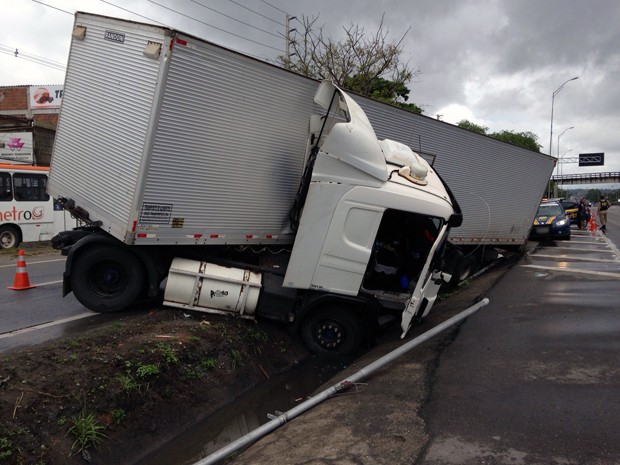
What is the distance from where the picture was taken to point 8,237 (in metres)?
15.6

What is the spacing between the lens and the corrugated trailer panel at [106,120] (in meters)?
5.92

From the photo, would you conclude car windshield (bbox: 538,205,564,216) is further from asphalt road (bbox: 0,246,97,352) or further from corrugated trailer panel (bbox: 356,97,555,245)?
asphalt road (bbox: 0,246,97,352)

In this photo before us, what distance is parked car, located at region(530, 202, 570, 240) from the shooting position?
62.2 ft

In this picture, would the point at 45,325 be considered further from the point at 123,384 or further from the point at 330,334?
the point at 330,334

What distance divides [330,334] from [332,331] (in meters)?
0.06

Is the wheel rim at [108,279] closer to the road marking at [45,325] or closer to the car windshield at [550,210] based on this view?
the road marking at [45,325]

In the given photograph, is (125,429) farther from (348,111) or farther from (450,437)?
(348,111)

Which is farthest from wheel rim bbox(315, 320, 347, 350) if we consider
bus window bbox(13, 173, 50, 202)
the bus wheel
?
the bus wheel

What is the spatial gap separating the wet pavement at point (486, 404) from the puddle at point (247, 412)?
0.53 m

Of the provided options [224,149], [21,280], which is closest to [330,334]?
[224,149]

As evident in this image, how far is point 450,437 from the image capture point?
12.8 ft

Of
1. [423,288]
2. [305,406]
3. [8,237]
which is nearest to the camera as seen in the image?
[305,406]

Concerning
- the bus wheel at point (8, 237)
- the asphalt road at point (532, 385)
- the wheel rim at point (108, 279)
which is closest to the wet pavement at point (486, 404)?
the asphalt road at point (532, 385)

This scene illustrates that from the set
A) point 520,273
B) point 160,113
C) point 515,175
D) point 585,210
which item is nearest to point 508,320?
point 520,273
